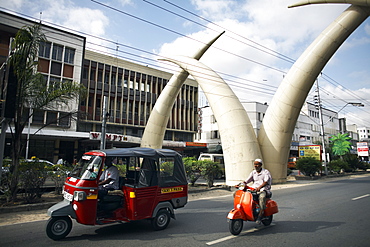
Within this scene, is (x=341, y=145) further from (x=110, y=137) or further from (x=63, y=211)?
(x=63, y=211)

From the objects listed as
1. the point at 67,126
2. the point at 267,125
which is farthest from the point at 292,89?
the point at 67,126

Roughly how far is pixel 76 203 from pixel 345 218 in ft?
23.8

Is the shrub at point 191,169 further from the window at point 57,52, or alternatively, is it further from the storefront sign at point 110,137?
the window at point 57,52

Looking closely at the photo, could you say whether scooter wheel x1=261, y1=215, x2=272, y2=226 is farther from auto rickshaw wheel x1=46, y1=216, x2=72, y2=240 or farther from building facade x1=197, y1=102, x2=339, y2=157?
building facade x1=197, y1=102, x2=339, y2=157

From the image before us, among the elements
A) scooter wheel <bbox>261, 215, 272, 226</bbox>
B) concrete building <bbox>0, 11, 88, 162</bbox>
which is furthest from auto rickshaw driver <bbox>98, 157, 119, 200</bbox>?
concrete building <bbox>0, 11, 88, 162</bbox>

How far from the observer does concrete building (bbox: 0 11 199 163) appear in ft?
86.3

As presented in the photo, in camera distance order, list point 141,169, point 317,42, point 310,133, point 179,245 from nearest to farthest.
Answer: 1. point 179,245
2. point 141,169
3. point 317,42
4. point 310,133

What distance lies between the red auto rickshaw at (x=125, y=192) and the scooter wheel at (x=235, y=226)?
1638 mm

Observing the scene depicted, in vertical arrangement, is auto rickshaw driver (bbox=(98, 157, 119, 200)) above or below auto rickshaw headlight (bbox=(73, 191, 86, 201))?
above

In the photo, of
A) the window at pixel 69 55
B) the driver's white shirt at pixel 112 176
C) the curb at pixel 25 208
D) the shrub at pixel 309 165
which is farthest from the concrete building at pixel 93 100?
the driver's white shirt at pixel 112 176

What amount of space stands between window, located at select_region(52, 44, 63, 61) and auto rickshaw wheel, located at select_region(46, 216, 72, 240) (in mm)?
27719

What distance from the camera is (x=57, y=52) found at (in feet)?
93.4

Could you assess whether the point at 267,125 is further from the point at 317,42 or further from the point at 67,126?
the point at 67,126

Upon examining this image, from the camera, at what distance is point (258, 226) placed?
6.25 m
